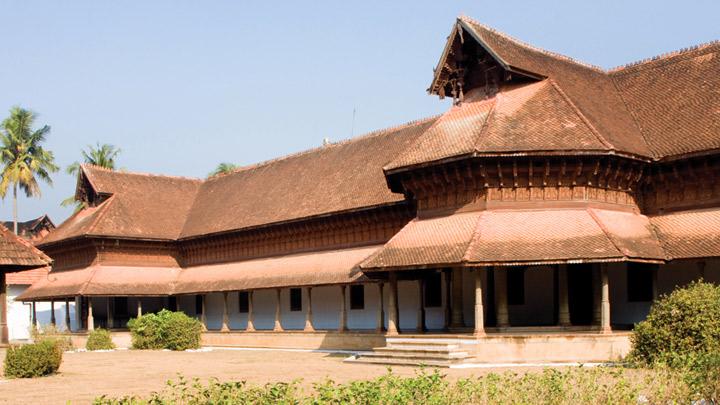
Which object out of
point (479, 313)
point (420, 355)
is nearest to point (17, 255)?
point (420, 355)

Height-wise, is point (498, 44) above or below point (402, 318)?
above

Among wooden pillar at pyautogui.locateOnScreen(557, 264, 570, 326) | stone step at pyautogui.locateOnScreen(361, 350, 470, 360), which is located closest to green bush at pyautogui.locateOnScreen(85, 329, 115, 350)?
stone step at pyautogui.locateOnScreen(361, 350, 470, 360)

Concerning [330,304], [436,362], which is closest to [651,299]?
[436,362]

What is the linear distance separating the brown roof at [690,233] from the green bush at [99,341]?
1000 inches

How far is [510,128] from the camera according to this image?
90.9ft

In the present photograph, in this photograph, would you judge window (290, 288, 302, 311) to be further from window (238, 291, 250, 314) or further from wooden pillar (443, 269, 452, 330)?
wooden pillar (443, 269, 452, 330)

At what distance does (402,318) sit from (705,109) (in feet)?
44.7

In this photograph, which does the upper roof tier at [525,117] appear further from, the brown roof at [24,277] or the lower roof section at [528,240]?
the brown roof at [24,277]

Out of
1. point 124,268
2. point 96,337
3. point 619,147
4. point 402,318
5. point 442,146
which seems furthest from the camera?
point 124,268

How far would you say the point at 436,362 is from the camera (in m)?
24.9

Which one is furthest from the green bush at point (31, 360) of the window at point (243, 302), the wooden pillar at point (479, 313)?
the window at point (243, 302)

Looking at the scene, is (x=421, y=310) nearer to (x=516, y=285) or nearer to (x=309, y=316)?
(x=516, y=285)

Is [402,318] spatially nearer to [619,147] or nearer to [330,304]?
[330,304]

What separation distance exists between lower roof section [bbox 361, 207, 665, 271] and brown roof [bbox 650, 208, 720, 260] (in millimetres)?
377
